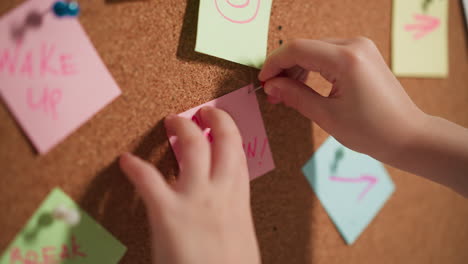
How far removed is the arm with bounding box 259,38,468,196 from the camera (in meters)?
0.37

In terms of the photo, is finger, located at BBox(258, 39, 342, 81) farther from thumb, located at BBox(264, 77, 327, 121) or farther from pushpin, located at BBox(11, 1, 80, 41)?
pushpin, located at BBox(11, 1, 80, 41)

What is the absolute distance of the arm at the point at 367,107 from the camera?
0.37 meters

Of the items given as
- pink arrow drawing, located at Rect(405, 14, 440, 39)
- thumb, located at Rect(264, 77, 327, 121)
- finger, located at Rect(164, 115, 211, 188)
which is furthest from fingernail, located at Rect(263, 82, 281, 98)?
pink arrow drawing, located at Rect(405, 14, 440, 39)

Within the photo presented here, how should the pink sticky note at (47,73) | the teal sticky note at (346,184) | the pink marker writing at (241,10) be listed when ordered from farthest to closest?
1. the teal sticky note at (346,184)
2. the pink marker writing at (241,10)
3. the pink sticky note at (47,73)

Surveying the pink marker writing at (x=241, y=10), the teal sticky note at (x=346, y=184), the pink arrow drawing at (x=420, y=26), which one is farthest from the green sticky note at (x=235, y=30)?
the pink arrow drawing at (x=420, y=26)

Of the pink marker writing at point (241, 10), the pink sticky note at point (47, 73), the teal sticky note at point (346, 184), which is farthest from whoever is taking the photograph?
the teal sticky note at point (346, 184)

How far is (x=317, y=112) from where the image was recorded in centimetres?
41

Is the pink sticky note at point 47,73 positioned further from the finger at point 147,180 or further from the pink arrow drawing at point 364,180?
the pink arrow drawing at point 364,180

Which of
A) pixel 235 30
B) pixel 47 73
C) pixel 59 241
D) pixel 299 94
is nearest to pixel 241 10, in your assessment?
pixel 235 30

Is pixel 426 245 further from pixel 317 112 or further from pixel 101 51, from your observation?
pixel 101 51

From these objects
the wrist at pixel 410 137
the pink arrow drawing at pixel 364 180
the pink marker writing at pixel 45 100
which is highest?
the pink marker writing at pixel 45 100

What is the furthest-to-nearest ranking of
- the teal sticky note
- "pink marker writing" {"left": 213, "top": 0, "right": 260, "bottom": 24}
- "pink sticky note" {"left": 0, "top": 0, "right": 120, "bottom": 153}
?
the teal sticky note < "pink marker writing" {"left": 213, "top": 0, "right": 260, "bottom": 24} < "pink sticky note" {"left": 0, "top": 0, "right": 120, "bottom": 153}

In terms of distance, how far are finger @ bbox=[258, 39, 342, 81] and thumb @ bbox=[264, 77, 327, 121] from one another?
3 centimetres

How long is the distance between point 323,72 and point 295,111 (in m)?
0.11
